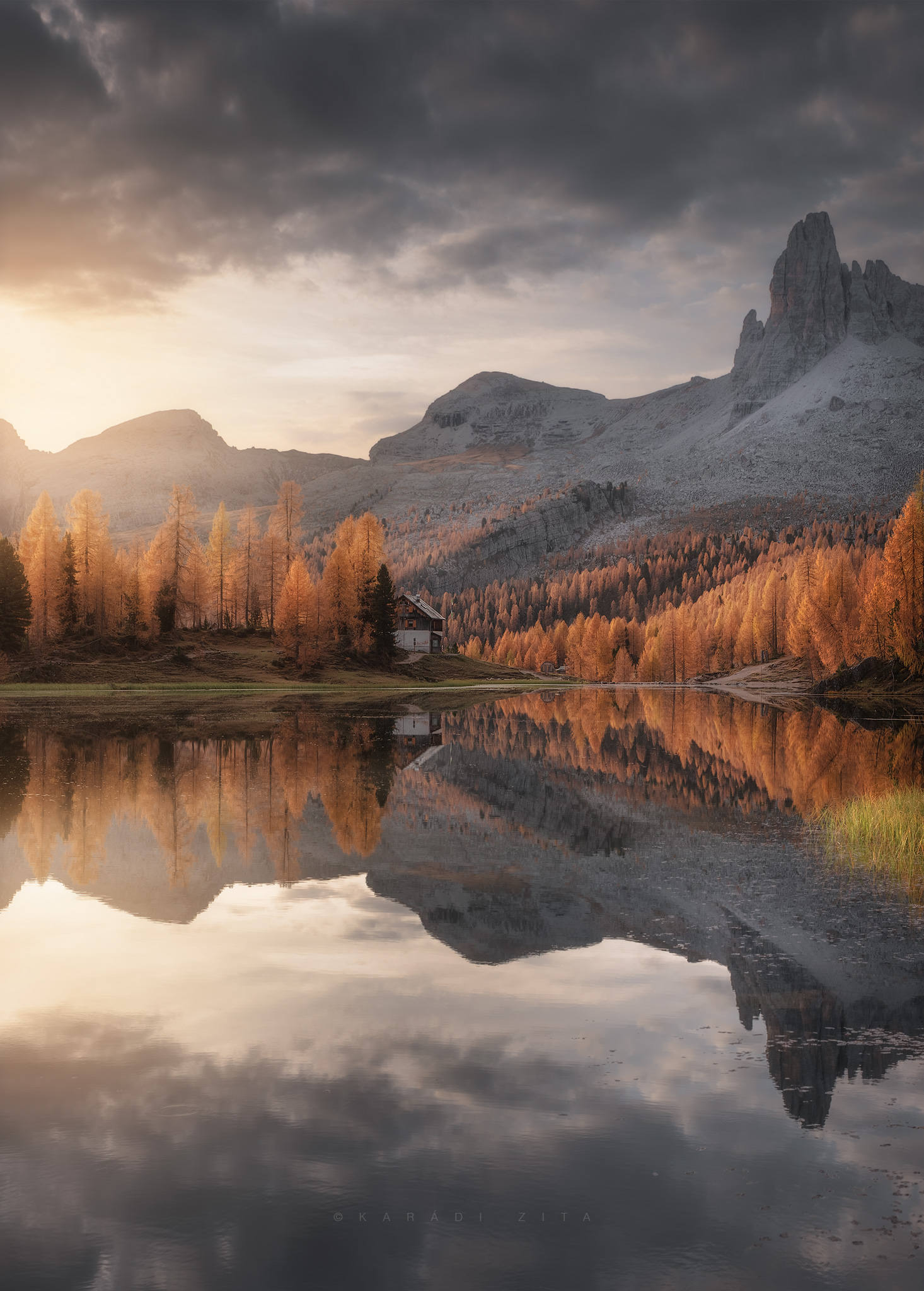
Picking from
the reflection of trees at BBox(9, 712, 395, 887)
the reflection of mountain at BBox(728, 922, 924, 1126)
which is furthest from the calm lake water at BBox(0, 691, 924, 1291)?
the reflection of trees at BBox(9, 712, 395, 887)

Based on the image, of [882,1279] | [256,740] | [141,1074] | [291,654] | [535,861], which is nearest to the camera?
[882,1279]

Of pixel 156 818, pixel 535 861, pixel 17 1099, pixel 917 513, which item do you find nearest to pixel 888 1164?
pixel 17 1099

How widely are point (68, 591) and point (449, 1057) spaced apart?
327 ft

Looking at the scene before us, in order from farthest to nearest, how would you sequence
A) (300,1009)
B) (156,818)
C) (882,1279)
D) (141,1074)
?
(156,818) < (300,1009) < (141,1074) < (882,1279)

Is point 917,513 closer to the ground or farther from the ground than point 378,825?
farther from the ground

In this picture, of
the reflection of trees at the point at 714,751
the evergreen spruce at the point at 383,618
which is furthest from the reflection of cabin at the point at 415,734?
the evergreen spruce at the point at 383,618

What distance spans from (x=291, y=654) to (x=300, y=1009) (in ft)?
280

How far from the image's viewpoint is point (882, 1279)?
5516mm

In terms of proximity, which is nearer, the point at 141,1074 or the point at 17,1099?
the point at 17,1099

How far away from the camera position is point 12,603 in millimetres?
87562

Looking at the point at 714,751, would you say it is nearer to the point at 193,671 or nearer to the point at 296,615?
the point at 193,671

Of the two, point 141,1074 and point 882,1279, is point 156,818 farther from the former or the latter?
point 882,1279

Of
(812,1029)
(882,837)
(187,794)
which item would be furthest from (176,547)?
(812,1029)

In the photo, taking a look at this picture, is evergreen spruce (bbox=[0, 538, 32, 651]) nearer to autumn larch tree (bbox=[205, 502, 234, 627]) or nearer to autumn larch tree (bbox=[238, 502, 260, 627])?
autumn larch tree (bbox=[205, 502, 234, 627])
